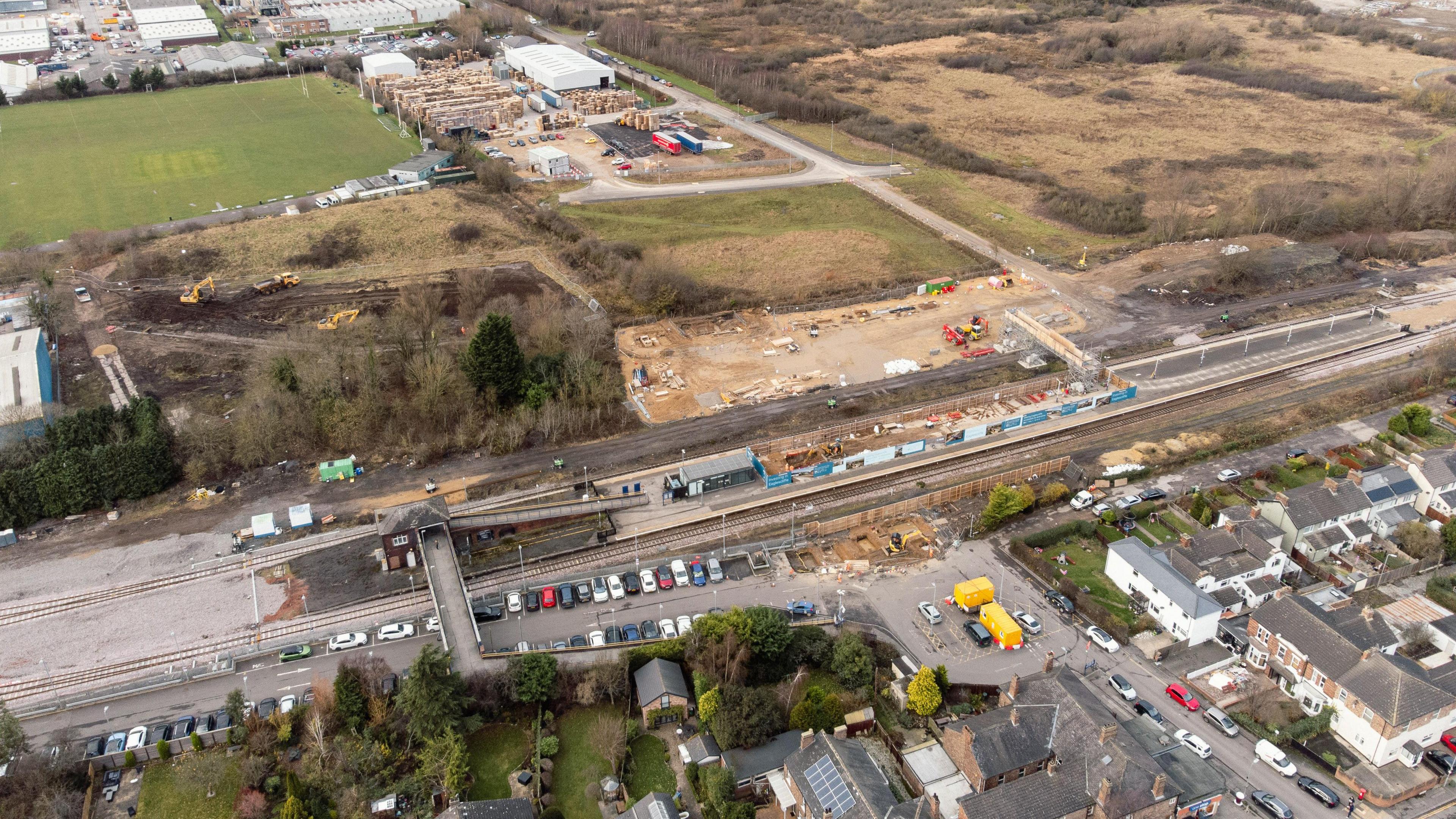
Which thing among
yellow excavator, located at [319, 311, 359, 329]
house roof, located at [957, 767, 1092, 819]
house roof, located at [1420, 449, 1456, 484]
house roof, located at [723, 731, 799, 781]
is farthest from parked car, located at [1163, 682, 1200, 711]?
yellow excavator, located at [319, 311, 359, 329]

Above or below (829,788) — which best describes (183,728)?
below

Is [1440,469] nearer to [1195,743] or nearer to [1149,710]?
[1149,710]

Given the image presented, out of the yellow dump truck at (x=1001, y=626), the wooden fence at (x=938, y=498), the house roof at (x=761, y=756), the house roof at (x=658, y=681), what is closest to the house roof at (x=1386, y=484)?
the wooden fence at (x=938, y=498)

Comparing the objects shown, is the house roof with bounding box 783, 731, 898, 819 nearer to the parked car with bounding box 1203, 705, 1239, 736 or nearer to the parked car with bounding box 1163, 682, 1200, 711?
the parked car with bounding box 1163, 682, 1200, 711

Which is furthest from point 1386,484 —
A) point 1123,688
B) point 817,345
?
point 817,345

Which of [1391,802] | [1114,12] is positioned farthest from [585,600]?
[1114,12]

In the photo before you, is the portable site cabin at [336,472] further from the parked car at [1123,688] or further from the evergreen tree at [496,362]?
the parked car at [1123,688]
